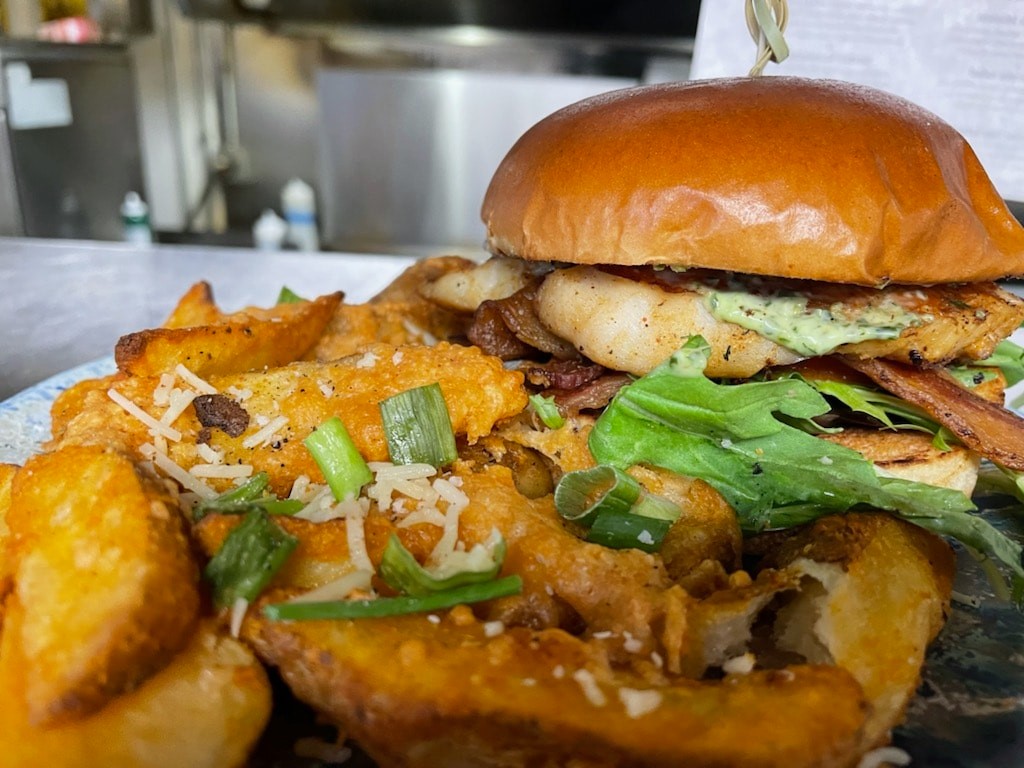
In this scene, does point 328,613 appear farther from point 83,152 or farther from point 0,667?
point 83,152

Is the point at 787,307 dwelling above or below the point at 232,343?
above

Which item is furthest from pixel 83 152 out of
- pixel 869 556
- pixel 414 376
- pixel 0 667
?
pixel 869 556

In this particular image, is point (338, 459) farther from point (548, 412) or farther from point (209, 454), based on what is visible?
point (548, 412)

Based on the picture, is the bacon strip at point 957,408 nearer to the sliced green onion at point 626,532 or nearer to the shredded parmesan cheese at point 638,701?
the sliced green onion at point 626,532

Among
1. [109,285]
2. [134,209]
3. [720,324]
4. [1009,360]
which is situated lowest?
[134,209]

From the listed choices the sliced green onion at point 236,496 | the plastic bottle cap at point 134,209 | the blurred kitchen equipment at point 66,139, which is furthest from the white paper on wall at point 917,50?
→ the blurred kitchen equipment at point 66,139

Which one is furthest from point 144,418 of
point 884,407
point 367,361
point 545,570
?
point 884,407
